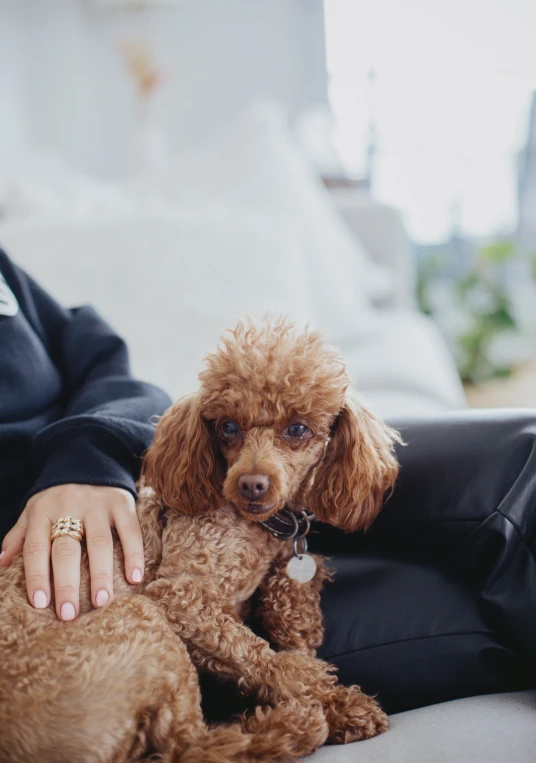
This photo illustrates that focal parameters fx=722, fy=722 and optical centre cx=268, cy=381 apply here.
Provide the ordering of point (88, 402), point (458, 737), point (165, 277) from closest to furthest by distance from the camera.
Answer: point (458, 737), point (88, 402), point (165, 277)

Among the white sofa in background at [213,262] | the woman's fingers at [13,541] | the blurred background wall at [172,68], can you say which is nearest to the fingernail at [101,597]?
the woman's fingers at [13,541]

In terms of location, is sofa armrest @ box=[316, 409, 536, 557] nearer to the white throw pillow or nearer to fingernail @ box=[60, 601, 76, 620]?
fingernail @ box=[60, 601, 76, 620]

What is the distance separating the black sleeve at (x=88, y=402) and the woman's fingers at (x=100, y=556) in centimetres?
7

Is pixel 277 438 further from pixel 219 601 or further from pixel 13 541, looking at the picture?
pixel 13 541

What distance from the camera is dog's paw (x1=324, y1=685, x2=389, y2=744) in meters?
0.91

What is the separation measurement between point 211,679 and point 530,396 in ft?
9.00

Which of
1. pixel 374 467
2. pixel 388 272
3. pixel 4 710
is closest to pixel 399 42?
pixel 388 272

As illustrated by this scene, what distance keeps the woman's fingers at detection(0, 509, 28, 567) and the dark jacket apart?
0.05 m

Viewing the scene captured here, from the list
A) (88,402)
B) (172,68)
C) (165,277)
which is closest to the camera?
(88,402)

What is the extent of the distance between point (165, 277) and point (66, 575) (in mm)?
979

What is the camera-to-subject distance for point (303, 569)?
104 cm

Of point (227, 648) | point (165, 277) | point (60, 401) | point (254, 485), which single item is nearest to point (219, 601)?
point (227, 648)

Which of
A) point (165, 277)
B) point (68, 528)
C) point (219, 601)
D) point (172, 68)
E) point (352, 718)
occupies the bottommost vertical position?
point (352, 718)

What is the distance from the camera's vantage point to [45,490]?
1019mm
